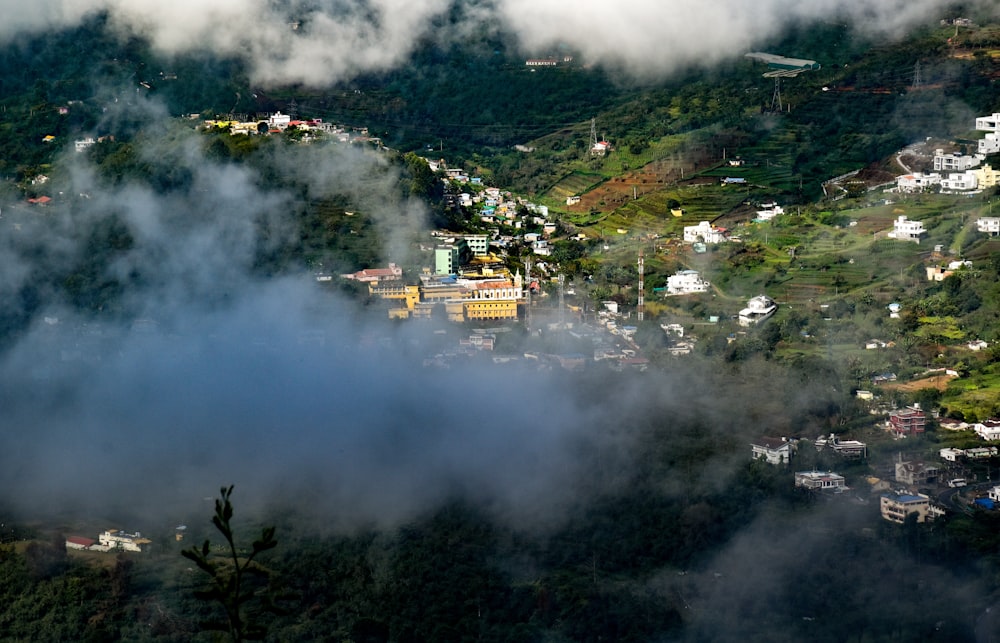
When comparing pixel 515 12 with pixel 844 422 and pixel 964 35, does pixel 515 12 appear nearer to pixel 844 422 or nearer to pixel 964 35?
pixel 964 35

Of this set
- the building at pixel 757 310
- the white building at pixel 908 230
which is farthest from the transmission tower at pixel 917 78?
the building at pixel 757 310

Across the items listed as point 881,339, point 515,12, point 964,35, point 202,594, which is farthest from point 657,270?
point 202,594

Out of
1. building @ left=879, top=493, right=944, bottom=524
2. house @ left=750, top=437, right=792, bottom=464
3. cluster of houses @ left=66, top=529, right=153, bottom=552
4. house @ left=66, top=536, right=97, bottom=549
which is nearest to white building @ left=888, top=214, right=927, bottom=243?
house @ left=750, top=437, right=792, bottom=464

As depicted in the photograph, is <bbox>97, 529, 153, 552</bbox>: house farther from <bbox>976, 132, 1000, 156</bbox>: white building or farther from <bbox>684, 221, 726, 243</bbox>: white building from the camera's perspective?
<bbox>976, 132, 1000, 156</bbox>: white building

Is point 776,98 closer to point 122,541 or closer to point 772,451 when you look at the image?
point 772,451

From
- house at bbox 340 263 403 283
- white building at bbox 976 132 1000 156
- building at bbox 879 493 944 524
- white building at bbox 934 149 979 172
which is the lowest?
building at bbox 879 493 944 524

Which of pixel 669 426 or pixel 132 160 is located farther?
pixel 132 160

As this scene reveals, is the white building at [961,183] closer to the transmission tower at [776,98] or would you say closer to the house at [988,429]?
the transmission tower at [776,98]
